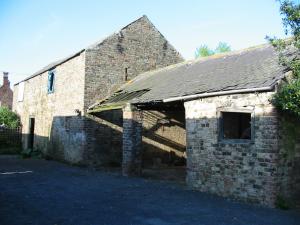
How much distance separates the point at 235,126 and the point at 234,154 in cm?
163

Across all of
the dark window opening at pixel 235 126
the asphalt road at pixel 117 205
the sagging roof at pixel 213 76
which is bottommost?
the asphalt road at pixel 117 205

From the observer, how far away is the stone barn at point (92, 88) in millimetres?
14773

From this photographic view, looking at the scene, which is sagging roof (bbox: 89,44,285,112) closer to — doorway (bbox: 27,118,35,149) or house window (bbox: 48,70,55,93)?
house window (bbox: 48,70,55,93)

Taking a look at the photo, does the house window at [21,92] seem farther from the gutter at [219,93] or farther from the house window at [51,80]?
the gutter at [219,93]

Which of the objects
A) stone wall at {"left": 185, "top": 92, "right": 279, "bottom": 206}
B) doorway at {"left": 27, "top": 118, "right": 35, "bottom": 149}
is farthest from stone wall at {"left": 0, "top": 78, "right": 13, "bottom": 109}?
stone wall at {"left": 185, "top": 92, "right": 279, "bottom": 206}

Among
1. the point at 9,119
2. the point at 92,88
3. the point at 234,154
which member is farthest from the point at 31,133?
the point at 234,154

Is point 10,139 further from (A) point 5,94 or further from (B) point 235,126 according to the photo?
(A) point 5,94

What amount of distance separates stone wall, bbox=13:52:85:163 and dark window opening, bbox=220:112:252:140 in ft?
24.3

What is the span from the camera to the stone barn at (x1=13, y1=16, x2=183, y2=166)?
14.8m

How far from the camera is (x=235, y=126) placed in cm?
968

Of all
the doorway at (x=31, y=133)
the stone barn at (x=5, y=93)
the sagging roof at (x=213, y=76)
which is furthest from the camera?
the stone barn at (x=5, y=93)

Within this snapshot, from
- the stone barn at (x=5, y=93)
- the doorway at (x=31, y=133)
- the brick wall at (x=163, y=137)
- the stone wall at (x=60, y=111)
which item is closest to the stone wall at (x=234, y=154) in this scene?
the brick wall at (x=163, y=137)

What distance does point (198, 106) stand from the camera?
369 inches

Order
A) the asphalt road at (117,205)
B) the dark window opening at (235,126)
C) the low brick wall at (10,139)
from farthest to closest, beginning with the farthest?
the low brick wall at (10,139)
the dark window opening at (235,126)
the asphalt road at (117,205)
